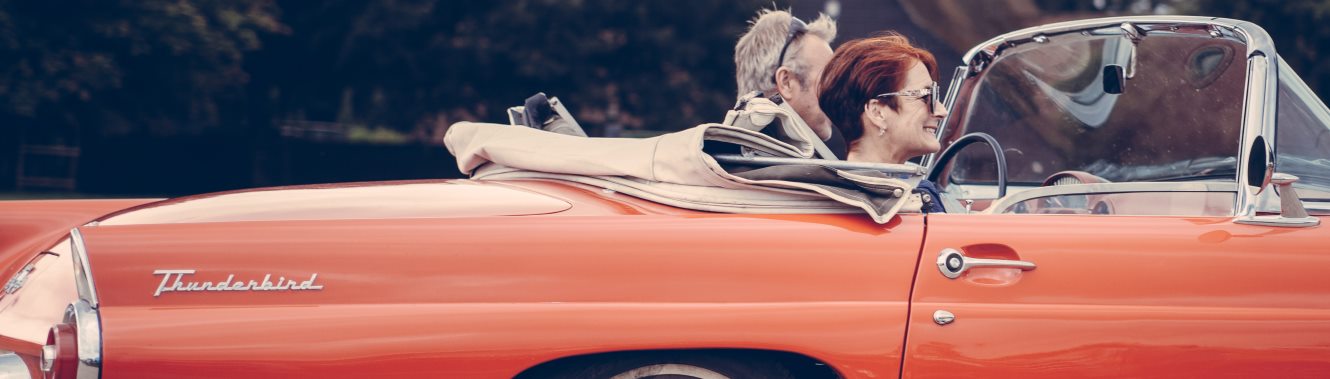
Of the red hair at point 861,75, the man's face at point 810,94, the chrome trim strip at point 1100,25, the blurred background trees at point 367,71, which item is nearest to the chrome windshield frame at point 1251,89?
the chrome trim strip at point 1100,25

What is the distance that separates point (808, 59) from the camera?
167 inches

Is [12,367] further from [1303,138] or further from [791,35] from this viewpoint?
[1303,138]

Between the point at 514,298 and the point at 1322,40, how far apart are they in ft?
91.0

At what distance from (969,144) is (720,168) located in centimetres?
172

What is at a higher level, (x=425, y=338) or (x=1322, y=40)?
(x=1322, y=40)

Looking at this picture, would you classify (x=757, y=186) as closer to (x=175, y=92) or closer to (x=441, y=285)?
(x=441, y=285)

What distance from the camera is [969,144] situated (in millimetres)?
4188

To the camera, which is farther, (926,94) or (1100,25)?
(1100,25)

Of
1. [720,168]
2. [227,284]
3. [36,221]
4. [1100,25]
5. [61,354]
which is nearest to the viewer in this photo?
[61,354]

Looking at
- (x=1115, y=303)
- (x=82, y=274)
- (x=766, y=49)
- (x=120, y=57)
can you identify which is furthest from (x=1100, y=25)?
(x=120, y=57)

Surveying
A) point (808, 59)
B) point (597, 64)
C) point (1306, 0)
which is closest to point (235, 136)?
point (597, 64)

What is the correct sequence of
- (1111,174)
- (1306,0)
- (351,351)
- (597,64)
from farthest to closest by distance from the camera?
(597,64) < (1306,0) < (1111,174) < (351,351)

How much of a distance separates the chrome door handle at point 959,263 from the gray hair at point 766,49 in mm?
1729

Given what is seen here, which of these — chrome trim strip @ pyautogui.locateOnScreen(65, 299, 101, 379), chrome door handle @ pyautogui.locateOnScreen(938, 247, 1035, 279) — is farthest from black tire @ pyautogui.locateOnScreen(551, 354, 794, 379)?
chrome trim strip @ pyautogui.locateOnScreen(65, 299, 101, 379)
